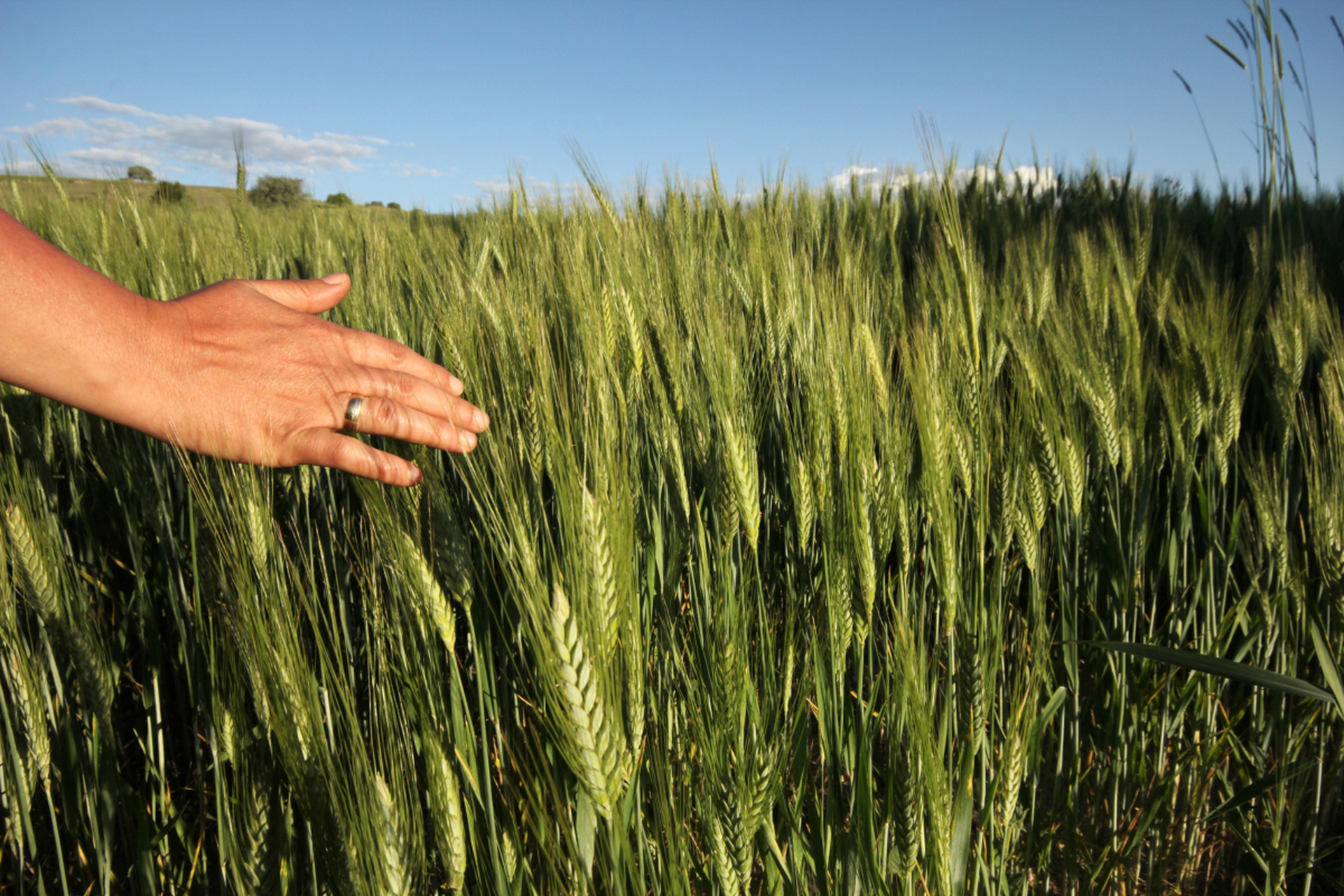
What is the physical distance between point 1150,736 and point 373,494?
63.7 inches

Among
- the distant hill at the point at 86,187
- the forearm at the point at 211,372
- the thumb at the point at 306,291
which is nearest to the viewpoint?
the forearm at the point at 211,372

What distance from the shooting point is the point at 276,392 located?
106 centimetres

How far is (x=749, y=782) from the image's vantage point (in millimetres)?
794

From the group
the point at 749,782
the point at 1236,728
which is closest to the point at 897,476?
the point at 749,782

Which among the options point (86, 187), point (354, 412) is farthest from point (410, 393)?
point (86, 187)

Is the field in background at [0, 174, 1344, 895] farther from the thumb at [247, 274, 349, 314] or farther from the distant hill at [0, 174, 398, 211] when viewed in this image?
the distant hill at [0, 174, 398, 211]

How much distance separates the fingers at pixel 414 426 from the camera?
0.96 metres

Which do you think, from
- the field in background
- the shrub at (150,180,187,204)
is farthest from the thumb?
the shrub at (150,180,187,204)

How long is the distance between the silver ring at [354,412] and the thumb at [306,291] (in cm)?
39

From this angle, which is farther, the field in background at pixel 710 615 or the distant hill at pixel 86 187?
the distant hill at pixel 86 187

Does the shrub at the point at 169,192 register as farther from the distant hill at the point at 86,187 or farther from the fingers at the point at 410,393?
the fingers at the point at 410,393

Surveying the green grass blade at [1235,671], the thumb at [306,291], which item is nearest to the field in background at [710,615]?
the green grass blade at [1235,671]

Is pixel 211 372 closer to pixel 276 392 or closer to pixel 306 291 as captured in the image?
pixel 276 392

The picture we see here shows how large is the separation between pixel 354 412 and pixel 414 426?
0.35 ft
